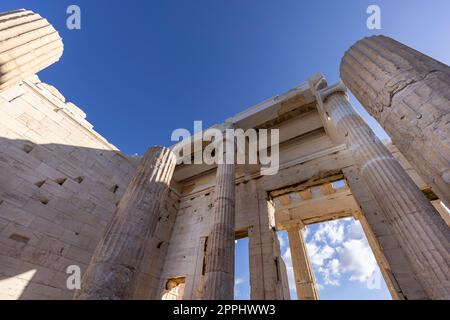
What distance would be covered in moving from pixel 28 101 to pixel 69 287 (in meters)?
8.14

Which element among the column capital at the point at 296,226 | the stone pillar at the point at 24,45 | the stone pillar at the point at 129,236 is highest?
the column capital at the point at 296,226

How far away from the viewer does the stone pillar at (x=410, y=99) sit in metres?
3.16

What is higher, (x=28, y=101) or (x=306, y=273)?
(x=28, y=101)

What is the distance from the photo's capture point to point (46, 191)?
8.95 meters

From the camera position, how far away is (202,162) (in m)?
14.8

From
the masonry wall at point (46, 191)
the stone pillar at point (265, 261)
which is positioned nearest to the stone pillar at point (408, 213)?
the stone pillar at point (265, 261)

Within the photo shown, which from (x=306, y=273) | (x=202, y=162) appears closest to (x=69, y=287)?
(x=202, y=162)

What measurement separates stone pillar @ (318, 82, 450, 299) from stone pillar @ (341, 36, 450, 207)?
68.1 inches

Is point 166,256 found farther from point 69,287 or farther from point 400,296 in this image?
point 400,296

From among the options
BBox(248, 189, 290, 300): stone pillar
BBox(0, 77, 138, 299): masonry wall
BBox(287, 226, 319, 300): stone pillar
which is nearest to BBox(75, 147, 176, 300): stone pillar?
BBox(0, 77, 138, 299): masonry wall

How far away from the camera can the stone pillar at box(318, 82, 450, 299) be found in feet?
13.7

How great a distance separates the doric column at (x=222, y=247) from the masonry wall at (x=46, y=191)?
6.10 metres

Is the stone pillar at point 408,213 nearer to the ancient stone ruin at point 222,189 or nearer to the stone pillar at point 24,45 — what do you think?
the ancient stone ruin at point 222,189

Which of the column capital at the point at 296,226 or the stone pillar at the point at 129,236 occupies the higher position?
the column capital at the point at 296,226
